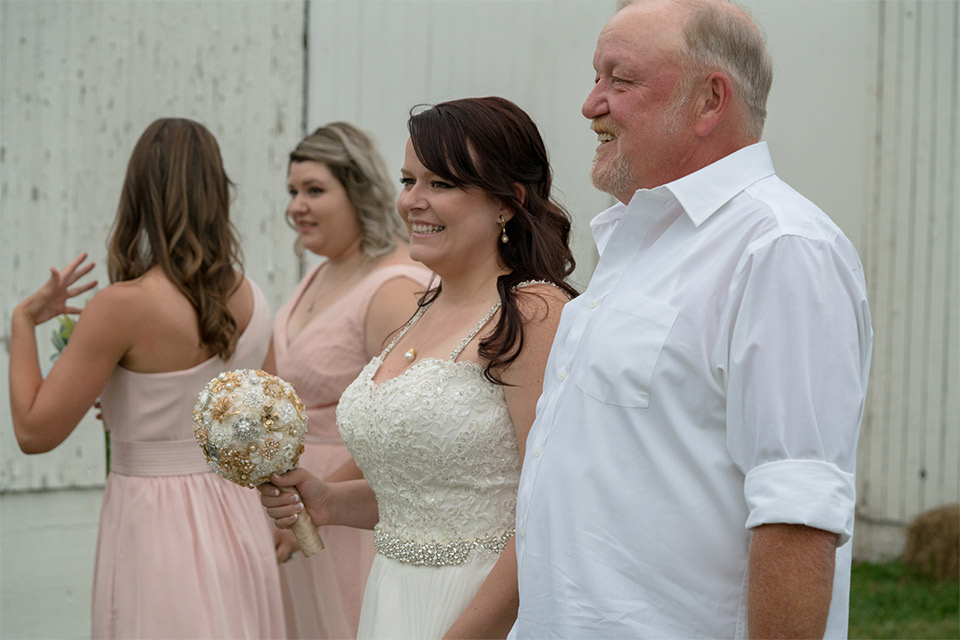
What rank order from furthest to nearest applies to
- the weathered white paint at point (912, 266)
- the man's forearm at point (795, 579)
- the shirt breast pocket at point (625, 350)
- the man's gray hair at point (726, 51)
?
the weathered white paint at point (912, 266)
the man's gray hair at point (726, 51)
the shirt breast pocket at point (625, 350)
the man's forearm at point (795, 579)

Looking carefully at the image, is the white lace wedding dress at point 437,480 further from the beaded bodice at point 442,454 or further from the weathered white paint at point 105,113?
the weathered white paint at point 105,113

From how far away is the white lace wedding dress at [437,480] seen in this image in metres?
2.60

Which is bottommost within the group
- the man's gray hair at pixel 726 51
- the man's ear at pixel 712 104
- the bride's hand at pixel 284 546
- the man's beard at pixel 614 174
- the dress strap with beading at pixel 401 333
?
the bride's hand at pixel 284 546

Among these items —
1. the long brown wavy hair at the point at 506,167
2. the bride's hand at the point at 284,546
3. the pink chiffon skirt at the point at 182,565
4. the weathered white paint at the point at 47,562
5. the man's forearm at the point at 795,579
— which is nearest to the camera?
the man's forearm at the point at 795,579

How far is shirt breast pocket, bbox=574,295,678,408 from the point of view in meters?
1.83

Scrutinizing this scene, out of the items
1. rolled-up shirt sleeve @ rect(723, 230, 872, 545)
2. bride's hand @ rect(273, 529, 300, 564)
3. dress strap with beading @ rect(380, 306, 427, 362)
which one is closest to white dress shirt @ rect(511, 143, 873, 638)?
rolled-up shirt sleeve @ rect(723, 230, 872, 545)

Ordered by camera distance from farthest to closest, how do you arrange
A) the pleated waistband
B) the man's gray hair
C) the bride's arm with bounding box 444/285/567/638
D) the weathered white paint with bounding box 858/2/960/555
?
1. the weathered white paint with bounding box 858/2/960/555
2. the pleated waistband
3. the bride's arm with bounding box 444/285/567/638
4. the man's gray hair

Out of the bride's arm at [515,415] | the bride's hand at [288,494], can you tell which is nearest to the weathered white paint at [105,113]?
the bride's hand at [288,494]

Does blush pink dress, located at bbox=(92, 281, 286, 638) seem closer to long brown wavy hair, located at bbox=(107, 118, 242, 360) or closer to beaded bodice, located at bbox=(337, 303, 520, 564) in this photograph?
long brown wavy hair, located at bbox=(107, 118, 242, 360)

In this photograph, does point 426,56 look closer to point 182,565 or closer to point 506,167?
point 182,565

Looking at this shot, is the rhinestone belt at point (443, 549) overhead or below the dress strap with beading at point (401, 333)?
below

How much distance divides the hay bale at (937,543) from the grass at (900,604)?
73 millimetres

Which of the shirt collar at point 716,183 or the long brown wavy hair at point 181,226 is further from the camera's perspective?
the long brown wavy hair at point 181,226

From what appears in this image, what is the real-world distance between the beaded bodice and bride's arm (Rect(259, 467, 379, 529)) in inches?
9.4
